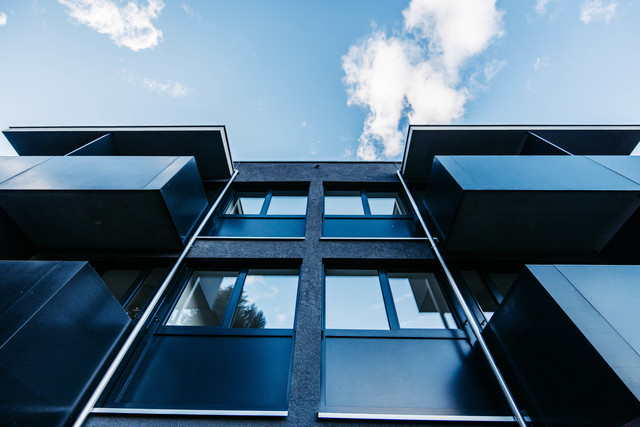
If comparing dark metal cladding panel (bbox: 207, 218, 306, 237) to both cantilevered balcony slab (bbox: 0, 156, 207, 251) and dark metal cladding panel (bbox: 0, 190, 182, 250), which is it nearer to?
cantilevered balcony slab (bbox: 0, 156, 207, 251)

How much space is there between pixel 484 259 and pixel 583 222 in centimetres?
173

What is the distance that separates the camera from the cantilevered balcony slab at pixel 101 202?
4.78 m

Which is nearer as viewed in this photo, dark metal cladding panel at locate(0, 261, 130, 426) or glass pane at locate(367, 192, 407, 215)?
dark metal cladding panel at locate(0, 261, 130, 426)

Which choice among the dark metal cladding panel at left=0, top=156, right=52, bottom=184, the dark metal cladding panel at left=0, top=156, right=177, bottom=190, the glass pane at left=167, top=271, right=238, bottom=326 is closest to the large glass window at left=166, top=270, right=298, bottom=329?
the glass pane at left=167, top=271, right=238, bottom=326

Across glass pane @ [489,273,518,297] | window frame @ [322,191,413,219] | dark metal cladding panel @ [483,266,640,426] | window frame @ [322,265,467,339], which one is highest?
window frame @ [322,191,413,219]

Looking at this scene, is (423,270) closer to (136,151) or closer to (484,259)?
(484,259)

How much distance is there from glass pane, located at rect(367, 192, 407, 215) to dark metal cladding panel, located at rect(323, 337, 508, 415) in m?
3.94

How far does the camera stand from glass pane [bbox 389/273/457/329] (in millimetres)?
4723

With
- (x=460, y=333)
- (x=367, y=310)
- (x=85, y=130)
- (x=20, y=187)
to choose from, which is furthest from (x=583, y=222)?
(x=85, y=130)

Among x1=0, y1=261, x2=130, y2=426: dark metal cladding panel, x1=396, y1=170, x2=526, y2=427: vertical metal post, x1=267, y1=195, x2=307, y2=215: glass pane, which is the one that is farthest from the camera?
x1=267, y1=195, x2=307, y2=215: glass pane

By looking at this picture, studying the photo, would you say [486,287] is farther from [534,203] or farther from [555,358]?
[555,358]

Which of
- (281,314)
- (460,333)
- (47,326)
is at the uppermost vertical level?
(281,314)

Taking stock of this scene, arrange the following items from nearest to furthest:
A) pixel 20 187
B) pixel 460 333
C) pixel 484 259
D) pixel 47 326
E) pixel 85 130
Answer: pixel 47 326 < pixel 460 333 < pixel 20 187 < pixel 484 259 < pixel 85 130

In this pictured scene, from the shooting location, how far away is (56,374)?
10.1ft
